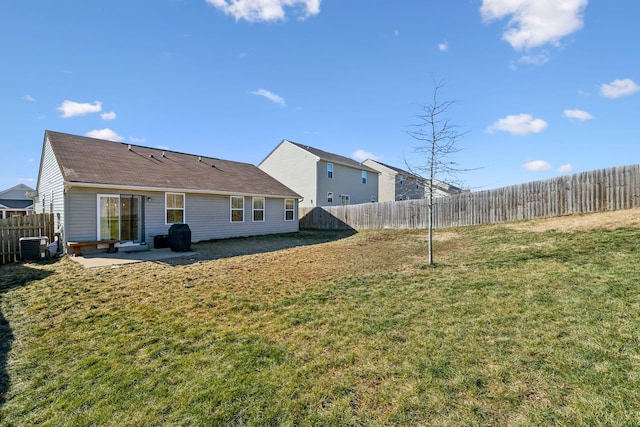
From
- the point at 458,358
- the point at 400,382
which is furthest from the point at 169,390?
the point at 458,358

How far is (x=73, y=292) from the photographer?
6.04m

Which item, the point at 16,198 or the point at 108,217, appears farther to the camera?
the point at 16,198

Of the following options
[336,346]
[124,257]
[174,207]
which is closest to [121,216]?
[174,207]

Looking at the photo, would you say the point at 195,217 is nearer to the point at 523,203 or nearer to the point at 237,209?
the point at 237,209

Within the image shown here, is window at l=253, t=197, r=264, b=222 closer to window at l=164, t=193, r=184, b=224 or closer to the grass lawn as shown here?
window at l=164, t=193, r=184, b=224

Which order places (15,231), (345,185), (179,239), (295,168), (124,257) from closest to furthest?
(15,231) < (124,257) < (179,239) < (295,168) < (345,185)

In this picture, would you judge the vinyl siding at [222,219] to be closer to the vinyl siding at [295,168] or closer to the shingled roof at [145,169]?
the shingled roof at [145,169]

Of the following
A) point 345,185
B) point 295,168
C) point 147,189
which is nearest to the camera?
point 147,189

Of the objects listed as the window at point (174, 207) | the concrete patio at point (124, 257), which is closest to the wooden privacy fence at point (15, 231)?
the concrete patio at point (124, 257)

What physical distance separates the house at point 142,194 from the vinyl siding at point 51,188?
41 mm

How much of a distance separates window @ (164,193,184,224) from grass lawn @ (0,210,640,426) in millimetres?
6341

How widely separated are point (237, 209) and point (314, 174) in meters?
9.11

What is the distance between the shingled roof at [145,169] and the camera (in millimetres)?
11617

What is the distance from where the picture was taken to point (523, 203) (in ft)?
44.2
